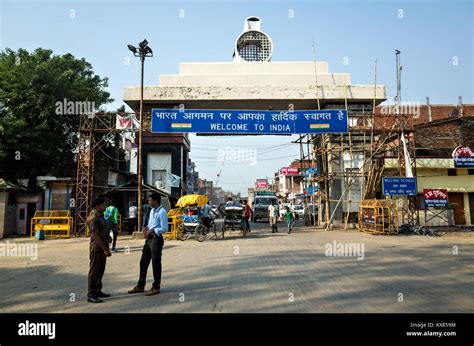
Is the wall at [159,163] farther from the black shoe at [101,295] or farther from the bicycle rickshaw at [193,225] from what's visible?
the black shoe at [101,295]

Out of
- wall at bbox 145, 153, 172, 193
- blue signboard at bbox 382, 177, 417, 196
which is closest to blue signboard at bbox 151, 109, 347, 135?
blue signboard at bbox 382, 177, 417, 196

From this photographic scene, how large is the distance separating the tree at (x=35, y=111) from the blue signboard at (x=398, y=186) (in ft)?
59.1

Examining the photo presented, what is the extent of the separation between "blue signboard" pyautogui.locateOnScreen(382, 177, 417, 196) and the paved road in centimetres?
585

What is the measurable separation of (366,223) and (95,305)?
16560 mm

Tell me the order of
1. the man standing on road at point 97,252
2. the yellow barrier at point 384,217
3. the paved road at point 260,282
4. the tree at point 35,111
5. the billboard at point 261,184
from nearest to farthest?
1. the paved road at point 260,282
2. the man standing on road at point 97,252
3. the yellow barrier at point 384,217
4. the tree at point 35,111
5. the billboard at point 261,184

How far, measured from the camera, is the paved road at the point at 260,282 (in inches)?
214

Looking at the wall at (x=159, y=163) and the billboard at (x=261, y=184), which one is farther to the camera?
the billboard at (x=261, y=184)

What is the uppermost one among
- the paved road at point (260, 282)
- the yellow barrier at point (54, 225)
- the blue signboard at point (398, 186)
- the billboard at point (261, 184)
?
the billboard at point (261, 184)

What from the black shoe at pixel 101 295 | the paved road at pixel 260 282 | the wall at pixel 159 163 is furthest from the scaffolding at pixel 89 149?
the black shoe at pixel 101 295

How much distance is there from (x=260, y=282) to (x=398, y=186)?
1352 centimetres

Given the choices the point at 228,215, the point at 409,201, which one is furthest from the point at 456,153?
the point at 228,215

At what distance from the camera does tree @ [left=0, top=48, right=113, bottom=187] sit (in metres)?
19.2

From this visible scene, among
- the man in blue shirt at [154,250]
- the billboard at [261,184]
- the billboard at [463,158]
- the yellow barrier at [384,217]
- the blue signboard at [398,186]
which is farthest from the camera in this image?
the billboard at [261,184]
